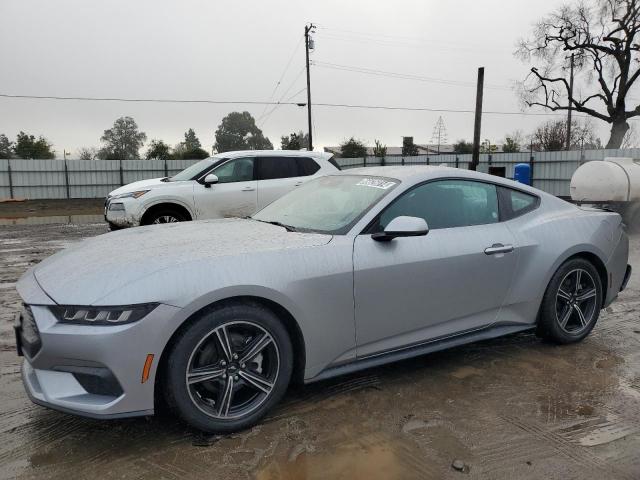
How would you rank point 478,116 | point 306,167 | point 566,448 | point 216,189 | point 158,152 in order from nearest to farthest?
point 566,448 < point 216,189 < point 306,167 < point 478,116 < point 158,152

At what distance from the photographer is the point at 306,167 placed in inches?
379

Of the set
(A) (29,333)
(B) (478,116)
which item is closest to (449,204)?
(A) (29,333)

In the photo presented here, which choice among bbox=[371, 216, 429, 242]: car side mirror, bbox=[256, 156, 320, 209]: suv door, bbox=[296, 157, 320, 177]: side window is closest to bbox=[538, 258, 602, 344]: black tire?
bbox=[371, 216, 429, 242]: car side mirror

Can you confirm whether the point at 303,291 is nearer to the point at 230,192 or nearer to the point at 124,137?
the point at 230,192

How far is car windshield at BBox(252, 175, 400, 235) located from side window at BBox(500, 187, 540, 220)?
991mm

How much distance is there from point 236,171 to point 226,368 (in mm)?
6767

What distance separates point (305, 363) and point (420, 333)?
0.85 meters

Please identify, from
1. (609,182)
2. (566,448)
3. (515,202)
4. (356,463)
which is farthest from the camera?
(609,182)

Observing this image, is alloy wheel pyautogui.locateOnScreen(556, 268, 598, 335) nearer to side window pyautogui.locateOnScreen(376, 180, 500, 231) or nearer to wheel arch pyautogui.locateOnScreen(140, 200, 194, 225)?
side window pyautogui.locateOnScreen(376, 180, 500, 231)

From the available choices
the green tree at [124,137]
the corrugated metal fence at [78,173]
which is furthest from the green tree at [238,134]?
the corrugated metal fence at [78,173]

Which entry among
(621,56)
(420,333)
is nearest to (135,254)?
(420,333)

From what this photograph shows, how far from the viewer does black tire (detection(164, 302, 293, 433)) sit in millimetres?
2621

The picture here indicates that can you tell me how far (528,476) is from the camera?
2494mm

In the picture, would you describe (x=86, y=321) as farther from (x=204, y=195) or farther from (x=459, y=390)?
(x=204, y=195)
